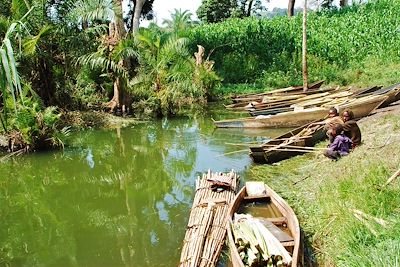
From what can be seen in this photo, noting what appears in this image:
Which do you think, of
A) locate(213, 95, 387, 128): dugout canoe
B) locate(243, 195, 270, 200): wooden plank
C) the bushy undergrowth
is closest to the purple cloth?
locate(243, 195, 270, 200): wooden plank

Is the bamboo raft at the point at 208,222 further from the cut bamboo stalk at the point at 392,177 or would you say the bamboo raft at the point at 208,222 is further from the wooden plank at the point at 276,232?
the cut bamboo stalk at the point at 392,177

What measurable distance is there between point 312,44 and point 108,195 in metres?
16.7

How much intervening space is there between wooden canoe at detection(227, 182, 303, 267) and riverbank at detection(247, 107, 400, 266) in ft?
1.00

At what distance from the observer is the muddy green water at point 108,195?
19.4 ft

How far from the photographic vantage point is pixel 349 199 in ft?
17.9

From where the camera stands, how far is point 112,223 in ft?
22.4

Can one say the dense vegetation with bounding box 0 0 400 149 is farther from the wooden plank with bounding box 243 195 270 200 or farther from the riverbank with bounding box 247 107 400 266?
the riverbank with bounding box 247 107 400 266

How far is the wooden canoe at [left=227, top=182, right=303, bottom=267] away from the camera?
450cm

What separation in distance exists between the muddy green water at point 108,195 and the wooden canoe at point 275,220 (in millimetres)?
955

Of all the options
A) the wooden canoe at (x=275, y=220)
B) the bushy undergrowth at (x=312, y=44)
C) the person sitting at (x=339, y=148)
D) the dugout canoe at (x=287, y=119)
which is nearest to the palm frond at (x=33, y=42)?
the dugout canoe at (x=287, y=119)

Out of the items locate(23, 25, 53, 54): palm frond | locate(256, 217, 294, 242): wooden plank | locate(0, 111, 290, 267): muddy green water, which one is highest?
locate(23, 25, 53, 54): palm frond

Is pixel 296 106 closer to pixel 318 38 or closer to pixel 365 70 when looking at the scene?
pixel 365 70

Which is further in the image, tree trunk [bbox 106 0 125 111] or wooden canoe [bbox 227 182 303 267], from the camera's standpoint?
tree trunk [bbox 106 0 125 111]

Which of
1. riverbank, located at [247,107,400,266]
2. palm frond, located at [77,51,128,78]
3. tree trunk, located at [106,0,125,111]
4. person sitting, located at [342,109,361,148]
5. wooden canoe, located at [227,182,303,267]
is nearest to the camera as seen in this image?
riverbank, located at [247,107,400,266]
